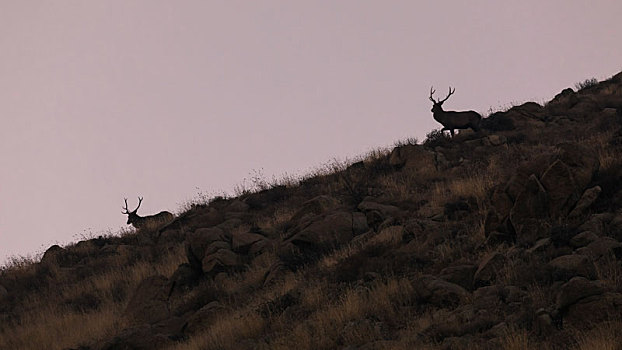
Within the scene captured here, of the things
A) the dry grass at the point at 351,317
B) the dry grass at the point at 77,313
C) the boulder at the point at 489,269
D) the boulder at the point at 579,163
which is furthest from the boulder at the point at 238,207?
the boulder at the point at 489,269

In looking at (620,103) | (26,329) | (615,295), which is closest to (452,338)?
(615,295)

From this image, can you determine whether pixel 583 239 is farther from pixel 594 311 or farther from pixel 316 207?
pixel 316 207

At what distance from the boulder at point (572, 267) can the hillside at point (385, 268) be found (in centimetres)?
3

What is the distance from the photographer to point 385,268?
1116 centimetres

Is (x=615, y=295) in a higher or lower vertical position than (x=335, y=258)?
lower

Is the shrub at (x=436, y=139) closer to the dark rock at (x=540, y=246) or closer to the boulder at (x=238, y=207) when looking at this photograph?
the boulder at (x=238, y=207)

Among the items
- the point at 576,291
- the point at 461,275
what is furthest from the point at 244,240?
the point at 576,291

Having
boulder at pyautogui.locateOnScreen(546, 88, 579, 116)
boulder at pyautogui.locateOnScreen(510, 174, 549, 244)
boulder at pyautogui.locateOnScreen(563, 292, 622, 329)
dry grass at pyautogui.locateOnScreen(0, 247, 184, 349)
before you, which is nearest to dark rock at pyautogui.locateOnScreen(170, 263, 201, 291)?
dry grass at pyautogui.locateOnScreen(0, 247, 184, 349)

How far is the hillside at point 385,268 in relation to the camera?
8328mm

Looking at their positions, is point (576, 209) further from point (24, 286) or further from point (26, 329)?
point (24, 286)

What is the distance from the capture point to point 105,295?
55.4ft

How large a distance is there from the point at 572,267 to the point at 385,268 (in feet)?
10.6

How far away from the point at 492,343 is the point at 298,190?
15.7 metres

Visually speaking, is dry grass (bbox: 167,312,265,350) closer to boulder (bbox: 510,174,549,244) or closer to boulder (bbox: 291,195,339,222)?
boulder (bbox: 510,174,549,244)
